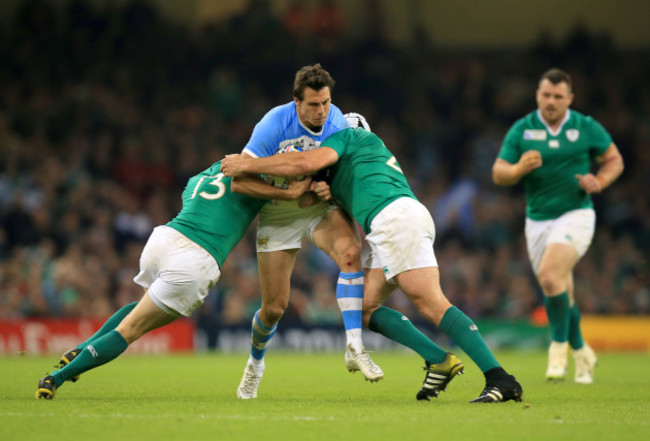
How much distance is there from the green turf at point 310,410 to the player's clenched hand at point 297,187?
1.48 meters

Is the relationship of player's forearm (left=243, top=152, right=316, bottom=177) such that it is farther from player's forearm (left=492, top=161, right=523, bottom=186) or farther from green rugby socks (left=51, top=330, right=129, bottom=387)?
player's forearm (left=492, top=161, right=523, bottom=186)

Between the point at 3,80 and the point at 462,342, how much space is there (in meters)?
14.9

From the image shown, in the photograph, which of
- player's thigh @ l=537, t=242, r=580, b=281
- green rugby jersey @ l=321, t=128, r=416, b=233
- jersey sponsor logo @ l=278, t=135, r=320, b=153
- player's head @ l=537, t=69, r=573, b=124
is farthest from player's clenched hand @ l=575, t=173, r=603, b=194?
jersey sponsor logo @ l=278, t=135, r=320, b=153

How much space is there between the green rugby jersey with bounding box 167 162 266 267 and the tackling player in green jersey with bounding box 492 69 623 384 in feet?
9.96

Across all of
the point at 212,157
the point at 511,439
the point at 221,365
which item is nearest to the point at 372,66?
the point at 212,157

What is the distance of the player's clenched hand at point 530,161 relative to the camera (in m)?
8.27

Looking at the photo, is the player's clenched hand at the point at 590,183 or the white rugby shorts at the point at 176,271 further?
the player's clenched hand at the point at 590,183

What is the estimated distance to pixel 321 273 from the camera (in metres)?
17.1

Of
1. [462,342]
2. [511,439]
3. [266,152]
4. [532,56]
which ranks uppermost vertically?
[532,56]

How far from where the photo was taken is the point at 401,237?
20.8 ft

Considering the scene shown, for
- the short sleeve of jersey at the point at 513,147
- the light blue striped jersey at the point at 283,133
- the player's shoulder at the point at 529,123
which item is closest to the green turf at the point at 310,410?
the light blue striped jersey at the point at 283,133

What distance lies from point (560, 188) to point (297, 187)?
3.42 m

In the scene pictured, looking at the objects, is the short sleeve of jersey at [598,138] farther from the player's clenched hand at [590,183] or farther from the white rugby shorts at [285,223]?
the white rugby shorts at [285,223]

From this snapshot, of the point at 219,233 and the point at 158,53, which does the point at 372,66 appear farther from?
the point at 219,233
